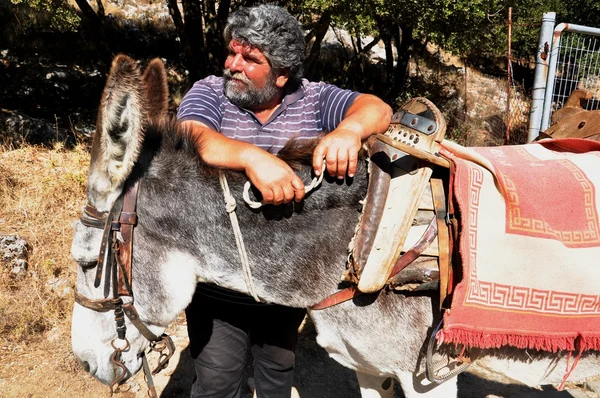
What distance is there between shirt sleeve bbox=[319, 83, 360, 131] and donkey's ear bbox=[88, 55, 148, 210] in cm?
81

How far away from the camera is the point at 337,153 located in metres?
1.46

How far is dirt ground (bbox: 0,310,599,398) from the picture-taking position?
3051 millimetres

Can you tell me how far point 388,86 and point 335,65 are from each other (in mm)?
1682

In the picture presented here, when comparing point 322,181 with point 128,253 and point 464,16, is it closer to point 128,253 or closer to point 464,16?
point 128,253

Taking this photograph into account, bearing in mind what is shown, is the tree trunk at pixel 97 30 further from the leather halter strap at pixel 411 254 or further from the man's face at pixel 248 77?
the leather halter strap at pixel 411 254

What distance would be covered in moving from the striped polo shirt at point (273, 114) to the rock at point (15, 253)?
10.2 ft

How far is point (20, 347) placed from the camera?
3402 mm

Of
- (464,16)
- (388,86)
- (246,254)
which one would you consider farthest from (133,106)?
(388,86)

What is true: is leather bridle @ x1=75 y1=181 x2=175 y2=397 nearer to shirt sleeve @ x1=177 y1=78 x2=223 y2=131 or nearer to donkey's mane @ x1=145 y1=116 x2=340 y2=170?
donkey's mane @ x1=145 y1=116 x2=340 y2=170

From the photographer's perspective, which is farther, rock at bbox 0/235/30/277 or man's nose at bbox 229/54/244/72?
rock at bbox 0/235/30/277

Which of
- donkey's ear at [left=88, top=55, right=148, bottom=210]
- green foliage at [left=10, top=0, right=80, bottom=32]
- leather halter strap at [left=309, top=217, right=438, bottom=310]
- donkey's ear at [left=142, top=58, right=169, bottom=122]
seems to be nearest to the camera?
donkey's ear at [left=88, top=55, right=148, bottom=210]

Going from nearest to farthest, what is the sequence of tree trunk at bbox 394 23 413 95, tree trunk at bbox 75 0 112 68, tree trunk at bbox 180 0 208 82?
1. tree trunk at bbox 75 0 112 68
2. tree trunk at bbox 180 0 208 82
3. tree trunk at bbox 394 23 413 95

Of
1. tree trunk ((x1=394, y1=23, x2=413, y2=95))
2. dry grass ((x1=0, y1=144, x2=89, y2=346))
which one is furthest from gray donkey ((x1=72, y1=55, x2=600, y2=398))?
tree trunk ((x1=394, y1=23, x2=413, y2=95))

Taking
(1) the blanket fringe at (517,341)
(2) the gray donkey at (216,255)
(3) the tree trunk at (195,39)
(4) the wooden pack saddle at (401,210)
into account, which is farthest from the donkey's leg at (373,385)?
(3) the tree trunk at (195,39)
